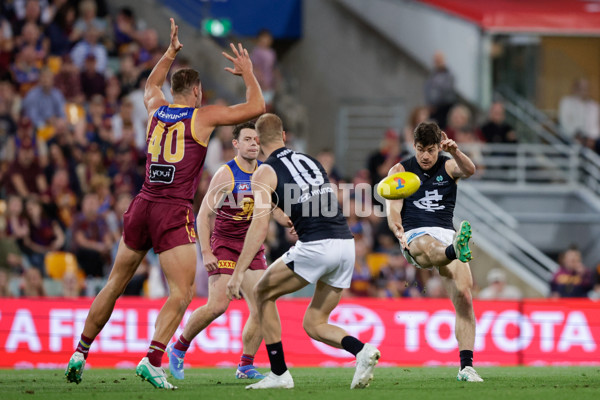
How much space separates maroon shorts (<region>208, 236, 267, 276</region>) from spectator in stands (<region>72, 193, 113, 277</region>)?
18.8ft

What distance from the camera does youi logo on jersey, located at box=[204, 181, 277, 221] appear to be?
10.8m

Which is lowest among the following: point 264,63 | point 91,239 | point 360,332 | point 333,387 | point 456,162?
point 360,332

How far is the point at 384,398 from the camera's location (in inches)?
329

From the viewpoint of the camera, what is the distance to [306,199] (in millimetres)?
8992

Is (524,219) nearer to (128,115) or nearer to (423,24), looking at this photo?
(423,24)

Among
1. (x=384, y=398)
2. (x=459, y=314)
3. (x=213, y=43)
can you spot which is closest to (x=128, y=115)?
(x=213, y=43)

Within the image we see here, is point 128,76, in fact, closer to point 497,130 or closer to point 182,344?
point 497,130

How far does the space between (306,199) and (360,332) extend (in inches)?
239

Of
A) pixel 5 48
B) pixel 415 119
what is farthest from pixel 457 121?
pixel 5 48

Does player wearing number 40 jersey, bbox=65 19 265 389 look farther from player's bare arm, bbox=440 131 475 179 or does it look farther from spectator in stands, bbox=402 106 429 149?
spectator in stands, bbox=402 106 429 149

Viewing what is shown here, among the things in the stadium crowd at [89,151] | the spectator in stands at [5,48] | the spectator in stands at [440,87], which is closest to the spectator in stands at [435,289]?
the stadium crowd at [89,151]

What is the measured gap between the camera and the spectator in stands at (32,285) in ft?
51.0

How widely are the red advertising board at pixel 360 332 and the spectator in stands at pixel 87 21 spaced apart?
23.2 feet

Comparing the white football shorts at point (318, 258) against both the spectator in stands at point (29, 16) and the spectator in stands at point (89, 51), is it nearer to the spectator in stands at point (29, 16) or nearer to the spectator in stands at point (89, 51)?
the spectator in stands at point (89, 51)
